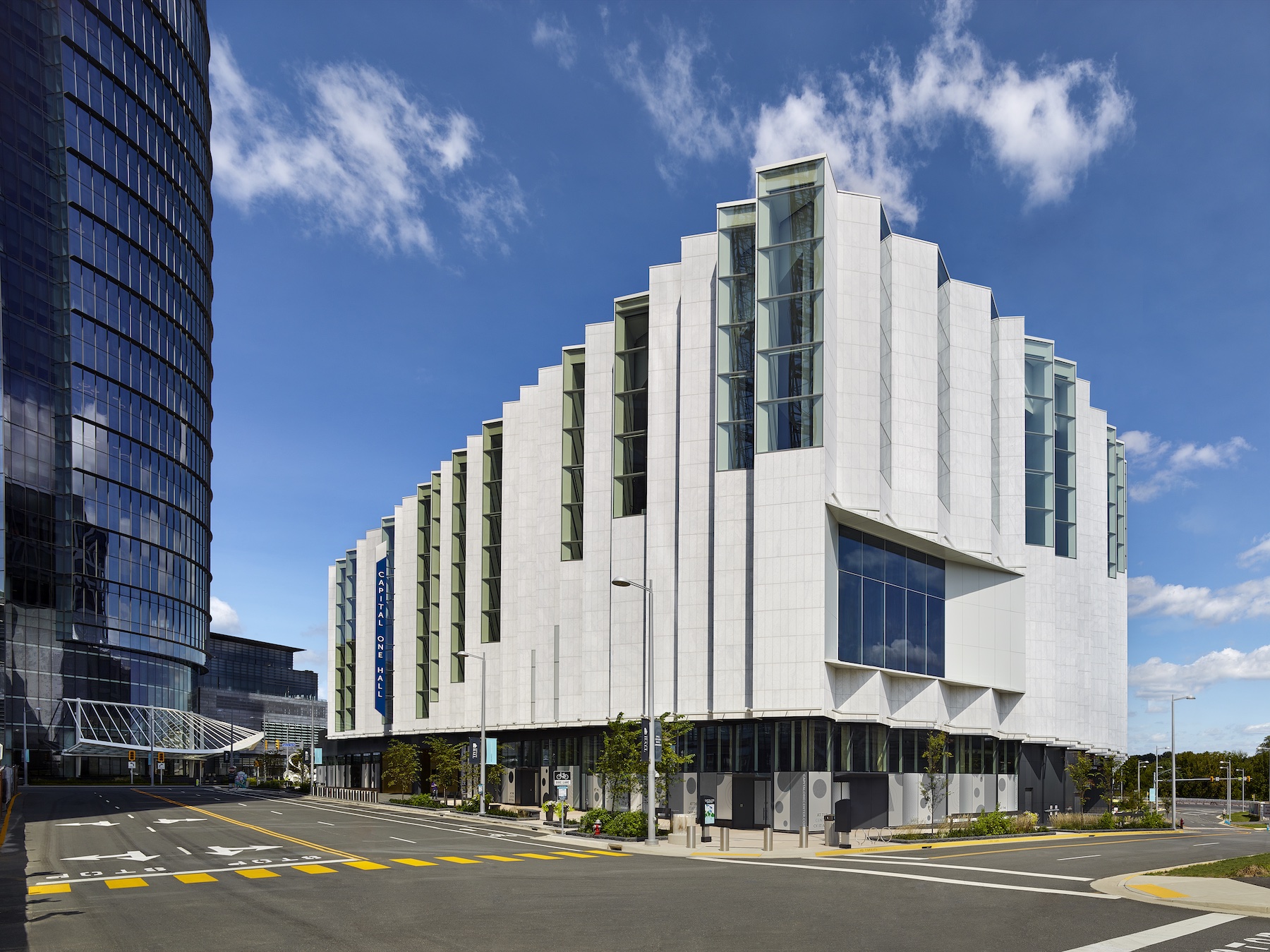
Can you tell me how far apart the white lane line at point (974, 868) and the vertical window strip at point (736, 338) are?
2240 centimetres

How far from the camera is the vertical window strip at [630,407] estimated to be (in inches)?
2377

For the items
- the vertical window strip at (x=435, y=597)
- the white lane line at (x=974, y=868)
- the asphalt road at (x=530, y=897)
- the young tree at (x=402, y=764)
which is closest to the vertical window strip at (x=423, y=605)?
the vertical window strip at (x=435, y=597)

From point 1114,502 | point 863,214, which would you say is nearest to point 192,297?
point 863,214

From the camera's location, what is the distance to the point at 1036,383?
7031 centimetres

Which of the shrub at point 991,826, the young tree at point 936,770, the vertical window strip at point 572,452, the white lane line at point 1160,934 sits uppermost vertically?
the vertical window strip at point 572,452

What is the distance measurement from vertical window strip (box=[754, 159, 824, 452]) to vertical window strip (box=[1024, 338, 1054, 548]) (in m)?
23.4

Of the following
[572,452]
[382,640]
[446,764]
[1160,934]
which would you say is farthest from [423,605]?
[1160,934]

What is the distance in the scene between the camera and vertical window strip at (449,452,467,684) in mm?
80625

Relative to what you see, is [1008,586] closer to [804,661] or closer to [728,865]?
[804,661]

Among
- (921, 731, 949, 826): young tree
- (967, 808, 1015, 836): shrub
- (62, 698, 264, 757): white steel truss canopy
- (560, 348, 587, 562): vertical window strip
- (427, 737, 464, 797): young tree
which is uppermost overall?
(560, 348, 587, 562): vertical window strip

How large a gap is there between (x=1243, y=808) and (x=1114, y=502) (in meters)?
80.4

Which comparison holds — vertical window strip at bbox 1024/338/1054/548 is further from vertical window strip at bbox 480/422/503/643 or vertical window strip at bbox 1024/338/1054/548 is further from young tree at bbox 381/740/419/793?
young tree at bbox 381/740/419/793

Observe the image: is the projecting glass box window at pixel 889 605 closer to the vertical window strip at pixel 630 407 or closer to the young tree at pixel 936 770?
the young tree at pixel 936 770

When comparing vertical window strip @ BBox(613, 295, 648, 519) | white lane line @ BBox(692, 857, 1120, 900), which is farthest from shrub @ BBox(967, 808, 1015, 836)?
vertical window strip @ BBox(613, 295, 648, 519)
